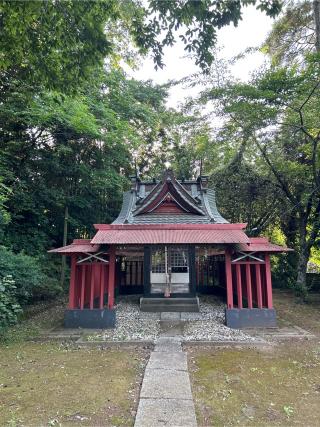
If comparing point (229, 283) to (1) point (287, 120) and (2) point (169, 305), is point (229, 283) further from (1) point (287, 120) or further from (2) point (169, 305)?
(1) point (287, 120)

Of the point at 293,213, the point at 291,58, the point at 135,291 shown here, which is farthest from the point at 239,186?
the point at 135,291

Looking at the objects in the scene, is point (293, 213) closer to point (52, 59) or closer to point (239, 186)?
point (239, 186)

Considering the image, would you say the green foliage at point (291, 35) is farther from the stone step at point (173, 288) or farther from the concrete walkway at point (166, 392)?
the concrete walkway at point (166, 392)

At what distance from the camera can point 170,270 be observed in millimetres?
10703

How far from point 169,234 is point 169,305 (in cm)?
307

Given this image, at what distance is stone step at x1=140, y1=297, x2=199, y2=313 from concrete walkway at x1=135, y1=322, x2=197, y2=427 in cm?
376

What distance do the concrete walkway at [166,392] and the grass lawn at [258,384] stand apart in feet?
0.59

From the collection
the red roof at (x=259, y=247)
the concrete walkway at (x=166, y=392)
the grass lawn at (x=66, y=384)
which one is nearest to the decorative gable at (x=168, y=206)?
the red roof at (x=259, y=247)

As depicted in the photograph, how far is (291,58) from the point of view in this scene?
1270 centimetres

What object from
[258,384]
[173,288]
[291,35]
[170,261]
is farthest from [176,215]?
[291,35]

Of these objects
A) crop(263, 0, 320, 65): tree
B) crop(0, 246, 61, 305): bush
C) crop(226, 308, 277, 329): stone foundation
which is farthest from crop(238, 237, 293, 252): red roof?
crop(263, 0, 320, 65): tree

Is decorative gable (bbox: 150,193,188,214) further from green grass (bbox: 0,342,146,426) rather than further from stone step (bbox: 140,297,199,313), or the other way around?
green grass (bbox: 0,342,146,426)

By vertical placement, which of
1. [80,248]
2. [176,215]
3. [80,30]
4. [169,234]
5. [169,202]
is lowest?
[80,248]

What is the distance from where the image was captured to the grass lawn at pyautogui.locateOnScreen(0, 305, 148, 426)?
369 centimetres
